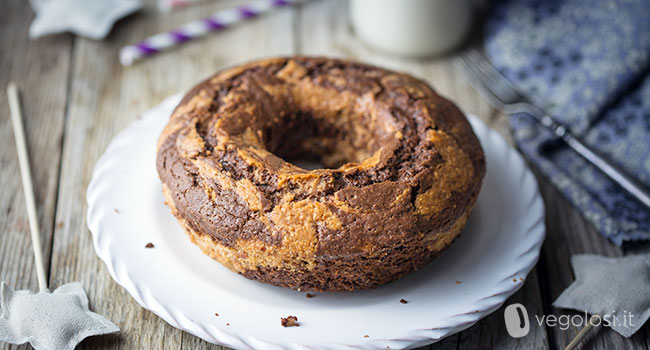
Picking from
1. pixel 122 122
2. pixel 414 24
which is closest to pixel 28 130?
pixel 122 122

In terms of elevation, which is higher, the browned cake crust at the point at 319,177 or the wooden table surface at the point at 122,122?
the browned cake crust at the point at 319,177

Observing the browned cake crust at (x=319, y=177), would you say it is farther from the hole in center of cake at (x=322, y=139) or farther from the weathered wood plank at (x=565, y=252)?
the weathered wood plank at (x=565, y=252)

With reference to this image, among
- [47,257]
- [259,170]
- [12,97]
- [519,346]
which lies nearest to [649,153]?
[519,346]

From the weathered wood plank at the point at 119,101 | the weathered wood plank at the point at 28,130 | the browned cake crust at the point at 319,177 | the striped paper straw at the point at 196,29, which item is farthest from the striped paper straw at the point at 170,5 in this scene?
the browned cake crust at the point at 319,177

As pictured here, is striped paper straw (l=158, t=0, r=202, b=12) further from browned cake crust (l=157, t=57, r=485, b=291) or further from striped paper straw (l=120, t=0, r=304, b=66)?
browned cake crust (l=157, t=57, r=485, b=291)

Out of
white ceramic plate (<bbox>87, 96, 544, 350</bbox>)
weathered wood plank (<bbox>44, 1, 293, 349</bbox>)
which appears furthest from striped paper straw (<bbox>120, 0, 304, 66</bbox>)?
white ceramic plate (<bbox>87, 96, 544, 350</bbox>)
